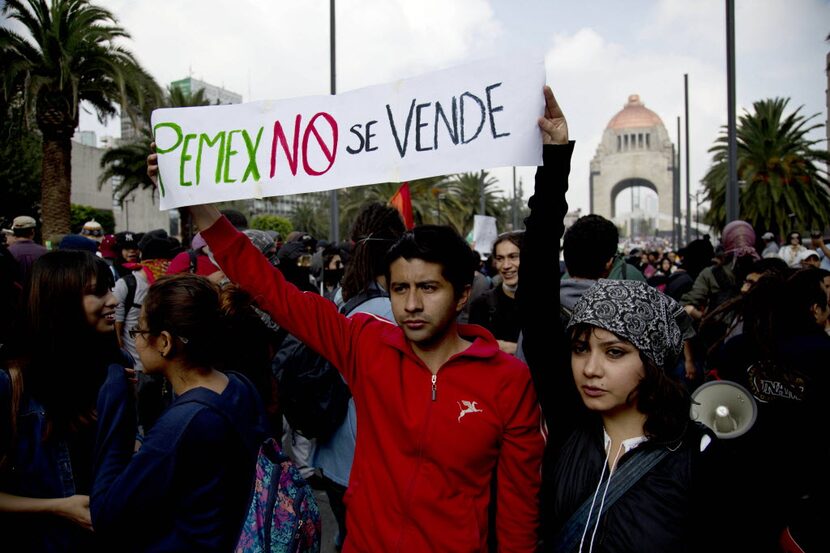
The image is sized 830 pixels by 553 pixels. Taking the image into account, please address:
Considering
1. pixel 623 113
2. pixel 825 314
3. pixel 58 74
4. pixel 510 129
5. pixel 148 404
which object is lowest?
pixel 148 404

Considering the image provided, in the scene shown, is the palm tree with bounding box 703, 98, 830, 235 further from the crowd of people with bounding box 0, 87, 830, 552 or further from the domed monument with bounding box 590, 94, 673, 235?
the domed monument with bounding box 590, 94, 673, 235

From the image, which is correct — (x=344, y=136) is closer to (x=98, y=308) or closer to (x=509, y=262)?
(x=98, y=308)

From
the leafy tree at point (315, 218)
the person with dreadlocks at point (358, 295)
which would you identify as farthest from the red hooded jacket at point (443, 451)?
the leafy tree at point (315, 218)

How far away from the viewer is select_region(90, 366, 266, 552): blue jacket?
1.92 metres

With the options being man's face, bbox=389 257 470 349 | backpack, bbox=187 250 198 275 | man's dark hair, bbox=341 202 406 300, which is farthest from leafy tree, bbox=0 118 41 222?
man's face, bbox=389 257 470 349

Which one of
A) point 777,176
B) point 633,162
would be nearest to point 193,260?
point 777,176

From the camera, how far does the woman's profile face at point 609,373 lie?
6.23ft

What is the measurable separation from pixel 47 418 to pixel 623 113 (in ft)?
366

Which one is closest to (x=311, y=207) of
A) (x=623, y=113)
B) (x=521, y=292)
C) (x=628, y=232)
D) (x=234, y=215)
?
(x=234, y=215)

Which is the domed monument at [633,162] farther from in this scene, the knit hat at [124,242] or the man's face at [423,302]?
the man's face at [423,302]

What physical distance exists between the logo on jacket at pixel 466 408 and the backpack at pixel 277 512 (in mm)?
577

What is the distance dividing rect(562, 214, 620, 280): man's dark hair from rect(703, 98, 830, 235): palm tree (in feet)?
62.2

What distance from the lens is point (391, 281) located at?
7.16 feet

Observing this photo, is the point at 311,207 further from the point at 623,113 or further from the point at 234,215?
Result: the point at 623,113
